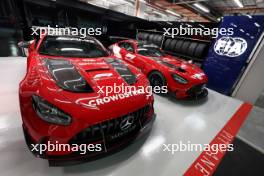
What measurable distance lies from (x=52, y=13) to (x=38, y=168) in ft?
18.7

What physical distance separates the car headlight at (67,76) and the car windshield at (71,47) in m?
0.31

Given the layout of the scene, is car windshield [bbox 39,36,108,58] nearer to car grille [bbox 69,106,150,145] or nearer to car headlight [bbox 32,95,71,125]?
car headlight [bbox 32,95,71,125]

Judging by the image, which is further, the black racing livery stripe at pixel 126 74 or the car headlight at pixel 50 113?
the black racing livery stripe at pixel 126 74

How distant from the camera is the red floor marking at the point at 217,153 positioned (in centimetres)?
141

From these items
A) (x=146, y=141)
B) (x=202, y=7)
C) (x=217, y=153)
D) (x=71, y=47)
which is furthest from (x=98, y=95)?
(x=202, y=7)

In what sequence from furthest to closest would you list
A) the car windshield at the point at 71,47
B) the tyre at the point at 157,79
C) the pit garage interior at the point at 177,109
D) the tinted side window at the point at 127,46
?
the tinted side window at the point at 127,46 → the tyre at the point at 157,79 → the car windshield at the point at 71,47 → the pit garage interior at the point at 177,109

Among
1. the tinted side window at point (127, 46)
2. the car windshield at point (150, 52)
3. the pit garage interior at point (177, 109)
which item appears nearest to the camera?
the pit garage interior at point (177, 109)

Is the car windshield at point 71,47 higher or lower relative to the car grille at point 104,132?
higher

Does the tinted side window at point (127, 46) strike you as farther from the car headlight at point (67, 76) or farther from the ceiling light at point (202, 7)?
the ceiling light at point (202, 7)

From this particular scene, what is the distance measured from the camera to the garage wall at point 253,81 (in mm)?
3100

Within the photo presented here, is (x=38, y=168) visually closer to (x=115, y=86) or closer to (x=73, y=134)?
(x=73, y=134)

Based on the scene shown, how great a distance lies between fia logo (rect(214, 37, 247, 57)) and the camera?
3264 millimetres

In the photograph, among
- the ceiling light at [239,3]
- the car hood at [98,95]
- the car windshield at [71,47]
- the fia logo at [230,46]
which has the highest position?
the ceiling light at [239,3]

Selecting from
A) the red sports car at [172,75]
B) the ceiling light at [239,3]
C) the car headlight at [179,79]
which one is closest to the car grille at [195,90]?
the red sports car at [172,75]
